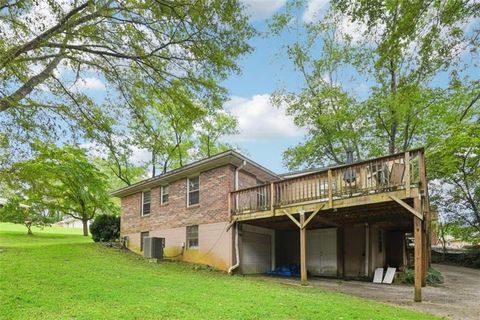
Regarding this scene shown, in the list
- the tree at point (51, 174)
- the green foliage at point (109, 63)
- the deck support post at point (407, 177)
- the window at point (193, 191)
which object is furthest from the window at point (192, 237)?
the deck support post at point (407, 177)

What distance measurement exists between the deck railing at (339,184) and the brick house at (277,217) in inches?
1.3

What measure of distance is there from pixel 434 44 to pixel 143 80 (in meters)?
7.74

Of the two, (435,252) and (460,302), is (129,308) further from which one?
(435,252)

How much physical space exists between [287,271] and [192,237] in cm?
430

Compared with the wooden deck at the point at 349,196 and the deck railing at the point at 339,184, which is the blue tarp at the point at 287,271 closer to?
the wooden deck at the point at 349,196

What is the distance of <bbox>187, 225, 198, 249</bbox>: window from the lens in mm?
15961

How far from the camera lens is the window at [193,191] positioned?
16203 mm

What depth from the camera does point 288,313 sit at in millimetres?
6789

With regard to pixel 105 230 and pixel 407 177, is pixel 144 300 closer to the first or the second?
pixel 407 177

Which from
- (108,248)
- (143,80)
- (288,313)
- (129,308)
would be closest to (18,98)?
(143,80)

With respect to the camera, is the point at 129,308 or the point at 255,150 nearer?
the point at 129,308

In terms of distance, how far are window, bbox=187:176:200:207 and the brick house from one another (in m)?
0.04

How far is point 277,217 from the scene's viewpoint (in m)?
13.6

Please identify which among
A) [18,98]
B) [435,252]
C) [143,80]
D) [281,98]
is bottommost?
[435,252]
